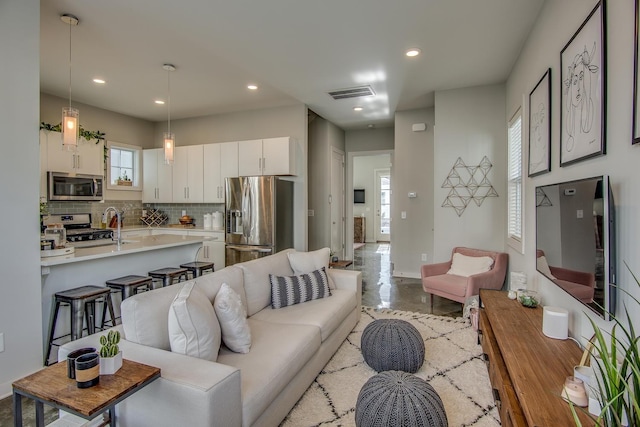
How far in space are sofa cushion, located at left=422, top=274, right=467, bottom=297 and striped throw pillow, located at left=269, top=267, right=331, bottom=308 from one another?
1450mm

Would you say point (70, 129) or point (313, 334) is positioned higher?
point (70, 129)

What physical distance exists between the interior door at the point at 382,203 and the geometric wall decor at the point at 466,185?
22.3 feet

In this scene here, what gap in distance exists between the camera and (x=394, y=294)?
4.80 m

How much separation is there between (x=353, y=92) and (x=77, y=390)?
14.3ft

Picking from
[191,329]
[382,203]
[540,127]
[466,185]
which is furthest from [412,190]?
[382,203]

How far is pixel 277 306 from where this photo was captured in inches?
114

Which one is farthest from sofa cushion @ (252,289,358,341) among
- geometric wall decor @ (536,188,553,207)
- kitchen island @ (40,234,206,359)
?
geometric wall decor @ (536,188,553,207)

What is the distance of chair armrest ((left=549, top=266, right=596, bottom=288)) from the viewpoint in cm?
166

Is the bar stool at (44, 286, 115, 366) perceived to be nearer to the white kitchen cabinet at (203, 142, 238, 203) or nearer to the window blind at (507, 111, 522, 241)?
the white kitchen cabinet at (203, 142, 238, 203)

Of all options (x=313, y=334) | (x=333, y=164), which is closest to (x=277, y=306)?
(x=313, y=334)

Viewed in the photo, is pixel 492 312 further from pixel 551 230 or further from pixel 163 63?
pixel 163 63

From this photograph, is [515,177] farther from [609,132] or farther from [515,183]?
[609,132]

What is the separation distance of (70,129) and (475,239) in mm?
4682

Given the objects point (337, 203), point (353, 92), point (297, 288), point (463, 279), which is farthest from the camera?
point (337, 203)
